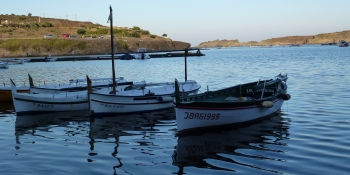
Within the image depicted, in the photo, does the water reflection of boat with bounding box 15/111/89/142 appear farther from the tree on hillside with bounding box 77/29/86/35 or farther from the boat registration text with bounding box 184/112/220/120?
the tree on hillside with bounding box 77/29/86/35

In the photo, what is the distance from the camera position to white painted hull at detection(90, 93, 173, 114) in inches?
792

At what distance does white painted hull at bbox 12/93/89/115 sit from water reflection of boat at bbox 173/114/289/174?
8929mm

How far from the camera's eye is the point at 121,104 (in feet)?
67.6

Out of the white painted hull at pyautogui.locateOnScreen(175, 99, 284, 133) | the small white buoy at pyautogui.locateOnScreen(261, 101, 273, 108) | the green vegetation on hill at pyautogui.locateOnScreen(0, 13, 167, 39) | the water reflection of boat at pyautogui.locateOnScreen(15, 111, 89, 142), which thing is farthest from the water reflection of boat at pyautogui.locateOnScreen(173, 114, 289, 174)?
the green vegetation on hill at pyautogui.locateOnScreen(0, 13, 167, 39)

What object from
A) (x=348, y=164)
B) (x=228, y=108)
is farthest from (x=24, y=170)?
(x=348, y=164)

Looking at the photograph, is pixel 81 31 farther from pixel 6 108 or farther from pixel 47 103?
pixel 47 103

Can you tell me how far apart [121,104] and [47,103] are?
13.9 feet

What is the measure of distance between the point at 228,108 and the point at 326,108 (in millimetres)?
7327

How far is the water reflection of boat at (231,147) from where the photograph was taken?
39.4ft

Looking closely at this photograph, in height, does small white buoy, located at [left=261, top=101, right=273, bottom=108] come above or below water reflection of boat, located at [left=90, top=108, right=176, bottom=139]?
above

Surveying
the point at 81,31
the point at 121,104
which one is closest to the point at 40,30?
the point at 81,31

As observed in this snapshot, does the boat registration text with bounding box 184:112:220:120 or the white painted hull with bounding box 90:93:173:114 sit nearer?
the boat registration text with bounding box 184:112:220:120

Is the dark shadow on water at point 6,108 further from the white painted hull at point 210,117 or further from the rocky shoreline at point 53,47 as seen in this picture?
the rocky shoreline at point 53,47

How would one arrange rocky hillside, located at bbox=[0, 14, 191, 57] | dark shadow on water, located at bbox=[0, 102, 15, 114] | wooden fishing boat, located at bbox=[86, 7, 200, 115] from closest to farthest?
wooden fishing boat, located at bbox=[86, 7, 200, 115] < dark shadow on water, located at bbox=[0, 102, 15, 114] < rocky hillside, located at bbox=[0, 14, 191, 57]
